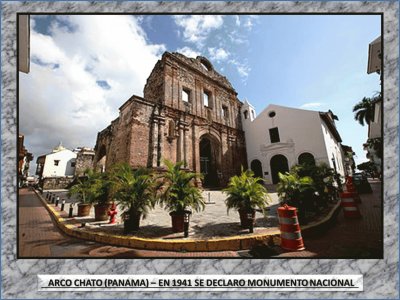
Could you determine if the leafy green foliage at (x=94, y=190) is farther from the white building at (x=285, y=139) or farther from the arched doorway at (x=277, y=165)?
the arched doorway at (x=277, y=165)

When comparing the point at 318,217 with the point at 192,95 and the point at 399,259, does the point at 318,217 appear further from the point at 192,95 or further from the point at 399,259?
the point at 192,95

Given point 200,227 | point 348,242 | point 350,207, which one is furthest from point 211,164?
point 348,242

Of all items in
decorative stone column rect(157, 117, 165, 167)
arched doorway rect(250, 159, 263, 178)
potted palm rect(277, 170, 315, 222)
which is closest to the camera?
potted palm rect(277, 170, 315, 222)

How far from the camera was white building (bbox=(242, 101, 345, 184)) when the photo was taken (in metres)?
14.5

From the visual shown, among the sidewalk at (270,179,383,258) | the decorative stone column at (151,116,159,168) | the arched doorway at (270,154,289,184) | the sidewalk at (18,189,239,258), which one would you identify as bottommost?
the sidewalk at (270,179,383,258)

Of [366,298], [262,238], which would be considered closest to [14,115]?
[262,238]

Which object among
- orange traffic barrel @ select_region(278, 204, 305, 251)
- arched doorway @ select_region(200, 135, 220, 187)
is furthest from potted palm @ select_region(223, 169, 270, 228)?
arched doorway @ select_region(200, 135, 220, 187)

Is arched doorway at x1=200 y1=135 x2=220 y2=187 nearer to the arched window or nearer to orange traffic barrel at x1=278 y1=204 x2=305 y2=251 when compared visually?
the arched window

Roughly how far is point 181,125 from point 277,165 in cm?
939

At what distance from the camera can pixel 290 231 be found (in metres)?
Answer: 3.38

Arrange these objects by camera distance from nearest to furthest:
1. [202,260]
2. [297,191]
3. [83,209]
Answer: [202,260], [297,191], [83,209]

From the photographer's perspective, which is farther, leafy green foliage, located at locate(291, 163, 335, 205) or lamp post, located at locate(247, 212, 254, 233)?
leafy green foliage, located at locate(291, 163, 335, 205)

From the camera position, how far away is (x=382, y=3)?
128 inches

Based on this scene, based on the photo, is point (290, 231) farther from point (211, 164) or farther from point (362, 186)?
point (211, 164)
